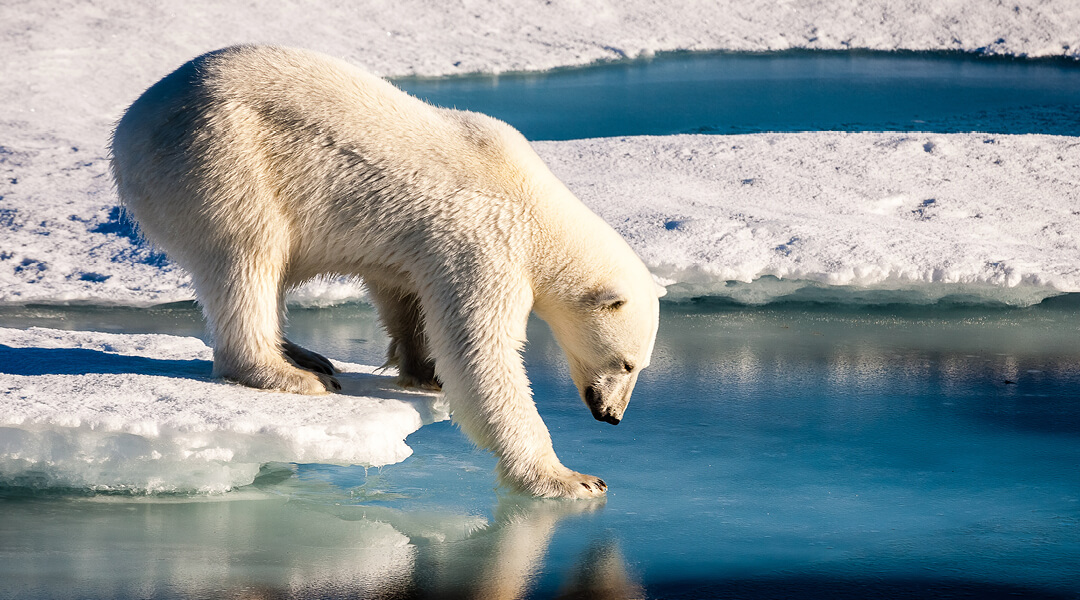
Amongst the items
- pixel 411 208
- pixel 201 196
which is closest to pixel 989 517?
pixel 411 208

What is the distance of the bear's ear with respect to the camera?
11.5 feet

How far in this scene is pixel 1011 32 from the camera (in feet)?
46.4

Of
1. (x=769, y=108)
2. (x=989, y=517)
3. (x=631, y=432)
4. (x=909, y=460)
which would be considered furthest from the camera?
(x=769, y=108)

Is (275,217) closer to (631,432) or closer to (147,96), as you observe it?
(147,96)

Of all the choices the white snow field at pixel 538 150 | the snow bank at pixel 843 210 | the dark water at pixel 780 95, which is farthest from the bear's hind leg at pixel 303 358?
the dark water at pixel 780 95

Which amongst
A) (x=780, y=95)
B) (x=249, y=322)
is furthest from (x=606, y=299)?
(x=780, y=95)

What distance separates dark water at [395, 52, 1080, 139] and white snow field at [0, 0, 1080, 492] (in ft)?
1.24

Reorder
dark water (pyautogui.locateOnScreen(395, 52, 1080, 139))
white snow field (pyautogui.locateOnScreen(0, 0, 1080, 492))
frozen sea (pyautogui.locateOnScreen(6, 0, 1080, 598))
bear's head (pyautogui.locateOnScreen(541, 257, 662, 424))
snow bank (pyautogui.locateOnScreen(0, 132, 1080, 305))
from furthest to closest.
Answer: dark water (pyautogui.locateOnScreen(395, 52, 1080, 139)), snow bank (pyautogui.locateOnScreen(0, 132, 1080, 305)), bear's head (pyautogui.locateOnScreen(541, 257, 662, 424)), white snow field (pyautogui.locateOnScreen(0, 0, 1080, 492)), frozen sea (pyautogui.locateOnScreen(6, 0, 1080, 598))

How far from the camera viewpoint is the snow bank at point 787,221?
20.0 feet

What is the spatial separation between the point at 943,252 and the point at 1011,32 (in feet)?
30.6

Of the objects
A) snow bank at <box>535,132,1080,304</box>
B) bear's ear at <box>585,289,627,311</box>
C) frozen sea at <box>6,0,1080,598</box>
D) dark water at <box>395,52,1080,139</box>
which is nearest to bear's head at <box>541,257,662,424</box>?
bear's ear at <box>585,289,627,311</box>

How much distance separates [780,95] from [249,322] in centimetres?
1003

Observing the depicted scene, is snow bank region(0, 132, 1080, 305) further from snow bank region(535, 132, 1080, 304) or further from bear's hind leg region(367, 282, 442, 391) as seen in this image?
bear's hind leg region(367, 282, 442, 391)

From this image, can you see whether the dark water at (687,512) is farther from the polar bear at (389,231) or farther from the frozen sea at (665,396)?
the polar bear at (389,231)
